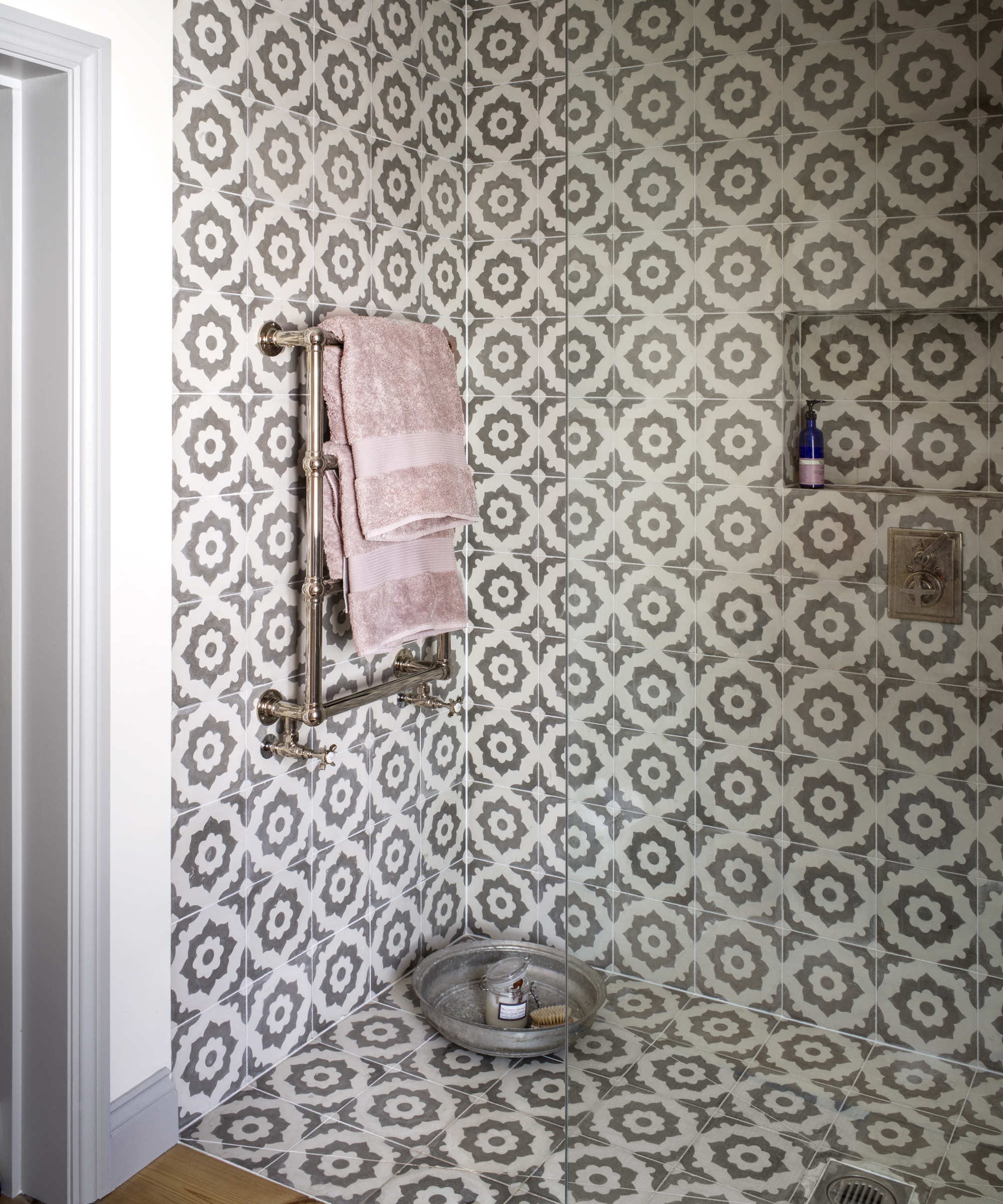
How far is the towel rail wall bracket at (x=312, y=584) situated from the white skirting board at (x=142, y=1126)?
0.57 metres

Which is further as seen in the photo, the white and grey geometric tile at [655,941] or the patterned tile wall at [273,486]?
the patterned tile wall at [273,486]

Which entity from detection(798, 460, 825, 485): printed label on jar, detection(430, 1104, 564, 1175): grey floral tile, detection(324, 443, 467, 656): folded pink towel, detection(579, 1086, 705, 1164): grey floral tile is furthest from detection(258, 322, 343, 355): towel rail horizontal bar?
detection(430, 1104, 564, 1175): grey floral tile

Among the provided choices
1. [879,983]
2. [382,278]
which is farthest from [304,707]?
[879,983]

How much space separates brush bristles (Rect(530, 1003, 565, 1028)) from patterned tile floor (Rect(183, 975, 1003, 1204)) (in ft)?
0.95

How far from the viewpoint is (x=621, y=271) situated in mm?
1205

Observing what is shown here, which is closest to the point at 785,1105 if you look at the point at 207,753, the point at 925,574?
the point at 925,574

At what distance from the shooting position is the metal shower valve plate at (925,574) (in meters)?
1.00

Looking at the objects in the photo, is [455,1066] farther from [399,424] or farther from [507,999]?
[399,424]

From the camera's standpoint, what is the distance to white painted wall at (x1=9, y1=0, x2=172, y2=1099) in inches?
63.0

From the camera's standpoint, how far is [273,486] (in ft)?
6.39

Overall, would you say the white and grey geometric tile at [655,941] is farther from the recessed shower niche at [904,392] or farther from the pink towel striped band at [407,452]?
the pink towel striped band at [407,452]

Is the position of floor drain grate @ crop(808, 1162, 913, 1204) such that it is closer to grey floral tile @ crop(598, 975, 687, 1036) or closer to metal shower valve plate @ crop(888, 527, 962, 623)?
grey floral tile @ crop(598, 975, 687, 1036)

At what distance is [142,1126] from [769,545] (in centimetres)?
136

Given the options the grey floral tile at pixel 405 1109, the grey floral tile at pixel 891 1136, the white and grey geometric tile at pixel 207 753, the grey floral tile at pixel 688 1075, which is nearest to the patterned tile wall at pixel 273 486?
the white and grey geometric tile at pixel 207 753
